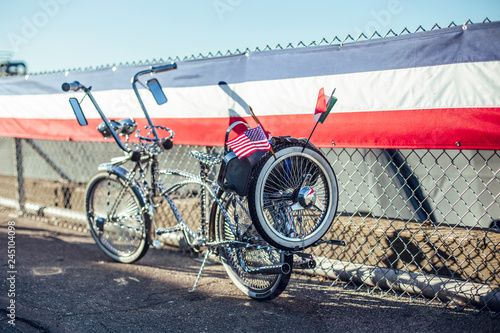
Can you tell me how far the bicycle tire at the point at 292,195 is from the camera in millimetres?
2771

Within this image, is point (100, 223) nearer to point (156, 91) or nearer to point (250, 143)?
point (156, 91)

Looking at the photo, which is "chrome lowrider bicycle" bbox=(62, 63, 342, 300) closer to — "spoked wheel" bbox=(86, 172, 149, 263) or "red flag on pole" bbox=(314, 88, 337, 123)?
"spoked wheel" bbox=(86, 172, 149, 263)

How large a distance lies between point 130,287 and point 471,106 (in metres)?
3.08

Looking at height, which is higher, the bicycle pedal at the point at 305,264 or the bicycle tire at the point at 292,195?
the bicycle tire at the point at 292,195

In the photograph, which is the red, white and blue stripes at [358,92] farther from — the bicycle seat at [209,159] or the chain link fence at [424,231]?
the bicycle seat at [209,159]

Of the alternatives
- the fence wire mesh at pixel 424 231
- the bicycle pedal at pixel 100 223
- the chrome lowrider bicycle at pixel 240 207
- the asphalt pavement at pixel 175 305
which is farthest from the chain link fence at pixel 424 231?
the bicycle pedal at pixel 100 223

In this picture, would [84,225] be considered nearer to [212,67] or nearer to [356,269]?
[212,67]

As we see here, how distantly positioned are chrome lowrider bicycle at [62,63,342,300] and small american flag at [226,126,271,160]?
8 centimetres

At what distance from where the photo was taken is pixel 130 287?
3691 millimetres

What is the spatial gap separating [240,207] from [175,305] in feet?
3.02

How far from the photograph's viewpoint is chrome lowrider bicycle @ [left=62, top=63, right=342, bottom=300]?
9.31ft

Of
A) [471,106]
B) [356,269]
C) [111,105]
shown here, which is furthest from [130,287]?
[471,106]

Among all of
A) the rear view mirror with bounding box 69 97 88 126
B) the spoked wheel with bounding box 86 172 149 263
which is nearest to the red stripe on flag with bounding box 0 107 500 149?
the spoked wheel with bounding box 86 172 149 263

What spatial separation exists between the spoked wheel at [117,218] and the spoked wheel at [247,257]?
0.95m
